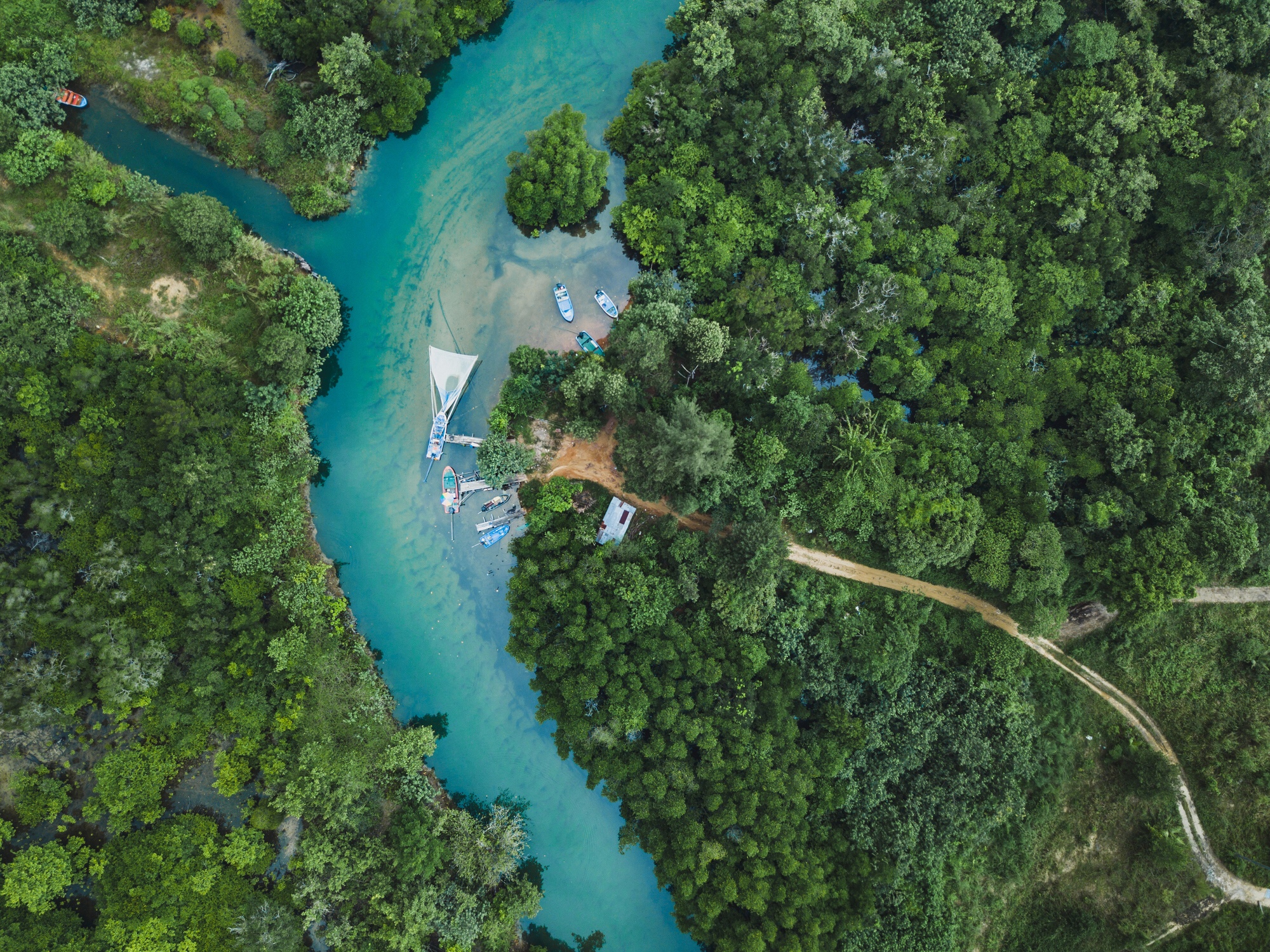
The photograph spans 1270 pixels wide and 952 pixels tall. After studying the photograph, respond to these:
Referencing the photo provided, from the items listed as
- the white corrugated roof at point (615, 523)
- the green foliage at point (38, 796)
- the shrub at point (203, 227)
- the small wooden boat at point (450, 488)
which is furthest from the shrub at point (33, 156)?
the white corrugated roof at point (615, 523)

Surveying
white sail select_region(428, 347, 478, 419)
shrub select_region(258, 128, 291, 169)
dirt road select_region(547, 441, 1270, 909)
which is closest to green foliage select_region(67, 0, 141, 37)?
shrub select_region(258, 128, 291, 169)

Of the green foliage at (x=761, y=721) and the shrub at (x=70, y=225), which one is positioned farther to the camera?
the shrub at (x=70, y=225)

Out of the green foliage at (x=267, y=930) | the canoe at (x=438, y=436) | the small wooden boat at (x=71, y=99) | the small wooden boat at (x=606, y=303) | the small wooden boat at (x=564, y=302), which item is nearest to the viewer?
the green foliage at (x=267, y=930)

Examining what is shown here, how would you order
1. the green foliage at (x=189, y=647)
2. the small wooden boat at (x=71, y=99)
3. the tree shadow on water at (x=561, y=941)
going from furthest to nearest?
the tree shadow on water at (x=561, y=941)
the small wooden boat at (x=71, y=99)
the green foliage at (x=189, y=647)

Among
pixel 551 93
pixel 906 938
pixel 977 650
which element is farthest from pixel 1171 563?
pixel 551 93

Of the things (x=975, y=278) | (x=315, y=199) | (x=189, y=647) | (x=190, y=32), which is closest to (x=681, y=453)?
(x=975, y=278)

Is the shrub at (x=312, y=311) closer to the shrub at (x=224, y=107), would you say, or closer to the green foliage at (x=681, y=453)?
the shrub at (x=224, y=107)

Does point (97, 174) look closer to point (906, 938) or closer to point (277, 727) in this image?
point (277, 727)
